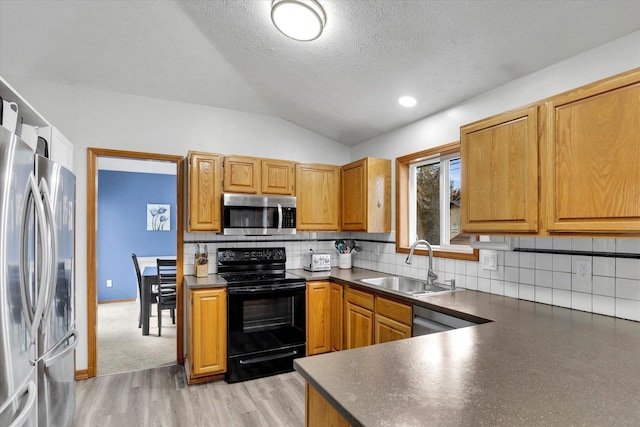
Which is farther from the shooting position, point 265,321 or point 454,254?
point 265,321

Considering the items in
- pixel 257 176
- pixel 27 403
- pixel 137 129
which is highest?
pixel 137 129

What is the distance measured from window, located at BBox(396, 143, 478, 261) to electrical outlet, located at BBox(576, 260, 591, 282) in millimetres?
683

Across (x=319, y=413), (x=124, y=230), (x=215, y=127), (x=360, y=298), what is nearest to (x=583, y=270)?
(x=360, y=298)

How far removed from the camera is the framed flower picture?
602 cm

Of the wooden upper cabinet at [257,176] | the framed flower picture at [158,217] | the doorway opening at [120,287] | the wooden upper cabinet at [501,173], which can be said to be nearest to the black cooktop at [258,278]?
the doorway opening at [120,287]

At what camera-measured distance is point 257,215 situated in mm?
3340

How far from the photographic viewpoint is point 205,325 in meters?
2.87

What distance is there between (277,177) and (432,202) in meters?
1.52

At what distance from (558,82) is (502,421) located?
2.04 m

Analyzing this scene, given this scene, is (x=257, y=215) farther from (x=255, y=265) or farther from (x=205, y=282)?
Result: (x=205, y=282)

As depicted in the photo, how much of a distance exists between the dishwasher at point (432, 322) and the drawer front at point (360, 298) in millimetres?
543

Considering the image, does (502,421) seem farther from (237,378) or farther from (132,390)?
(132,390)

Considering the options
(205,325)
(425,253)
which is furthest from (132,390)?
(425,253)

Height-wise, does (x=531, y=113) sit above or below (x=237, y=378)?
above
